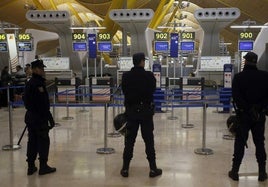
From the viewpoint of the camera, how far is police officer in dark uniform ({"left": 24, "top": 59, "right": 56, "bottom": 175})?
540 centimetres

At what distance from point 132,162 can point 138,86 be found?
1.71 metres

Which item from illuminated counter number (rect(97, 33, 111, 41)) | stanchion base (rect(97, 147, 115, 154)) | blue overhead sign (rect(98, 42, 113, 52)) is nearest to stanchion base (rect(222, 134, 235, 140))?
stanchion base (rect(97, 147, 115, 154))

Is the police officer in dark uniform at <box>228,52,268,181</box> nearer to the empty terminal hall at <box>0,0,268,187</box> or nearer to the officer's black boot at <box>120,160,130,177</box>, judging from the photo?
the empty terminal hall at <box>0,0,268,187</box>

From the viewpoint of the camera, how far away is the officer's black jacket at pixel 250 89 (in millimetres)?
5047

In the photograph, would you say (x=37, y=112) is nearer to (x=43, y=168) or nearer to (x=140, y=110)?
(x=43, y=168)

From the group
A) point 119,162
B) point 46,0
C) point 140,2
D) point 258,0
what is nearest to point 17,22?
point 46,0

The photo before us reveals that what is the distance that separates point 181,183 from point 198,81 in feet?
27.7

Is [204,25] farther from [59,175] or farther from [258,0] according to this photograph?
[258,0]

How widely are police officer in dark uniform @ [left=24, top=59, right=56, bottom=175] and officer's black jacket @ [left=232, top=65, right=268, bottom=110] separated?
105 inches

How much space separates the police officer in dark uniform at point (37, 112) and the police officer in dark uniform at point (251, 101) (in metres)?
2.66

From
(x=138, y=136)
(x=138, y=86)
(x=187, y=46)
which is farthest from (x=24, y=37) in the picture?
(x=138, y=86)

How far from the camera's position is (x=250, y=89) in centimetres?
506

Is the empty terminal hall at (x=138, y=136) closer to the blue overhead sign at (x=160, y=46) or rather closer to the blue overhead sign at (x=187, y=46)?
the blue overhead sign at (x=160, y=46)

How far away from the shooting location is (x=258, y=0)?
3241 centimetres
